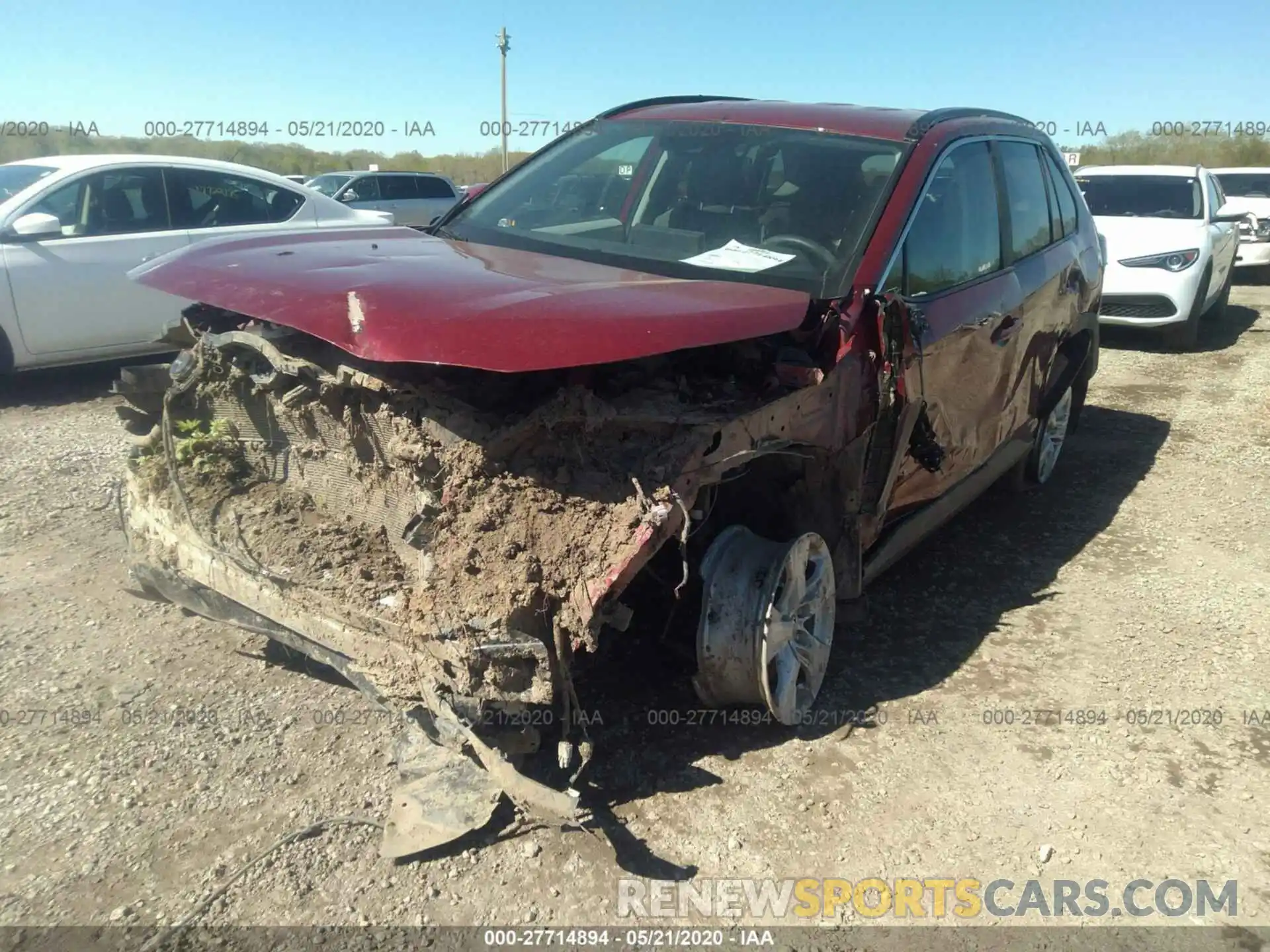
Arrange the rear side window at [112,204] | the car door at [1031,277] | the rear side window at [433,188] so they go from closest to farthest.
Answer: the car door at [1031,277] → the rear side window at [112,204] → the rear side window at [433,188]

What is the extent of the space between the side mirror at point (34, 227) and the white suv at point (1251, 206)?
1410 cm

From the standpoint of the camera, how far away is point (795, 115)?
400 centimetres

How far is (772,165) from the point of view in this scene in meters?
3.73

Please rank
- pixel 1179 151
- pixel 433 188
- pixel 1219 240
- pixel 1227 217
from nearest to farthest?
pixel 1227 217, pixel 1219 240, pixel 433 188, pixel 1179 151

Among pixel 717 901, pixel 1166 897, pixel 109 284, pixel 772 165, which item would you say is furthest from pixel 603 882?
pixel 109 284

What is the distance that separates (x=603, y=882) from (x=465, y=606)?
796 mm

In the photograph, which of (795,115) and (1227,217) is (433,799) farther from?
(1227,217)

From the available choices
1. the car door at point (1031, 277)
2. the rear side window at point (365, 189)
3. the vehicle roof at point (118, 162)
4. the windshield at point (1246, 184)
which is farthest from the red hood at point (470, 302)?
the windshield at point (1246, 184)

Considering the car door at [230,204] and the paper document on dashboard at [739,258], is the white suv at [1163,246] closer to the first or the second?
the paper document on dashboard at [739,258]

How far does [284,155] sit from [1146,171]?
52.9 m

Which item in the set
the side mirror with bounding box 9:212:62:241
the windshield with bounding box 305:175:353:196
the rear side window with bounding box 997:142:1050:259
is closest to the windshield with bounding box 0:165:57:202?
the side mirror with bounding box 9:212:62:241

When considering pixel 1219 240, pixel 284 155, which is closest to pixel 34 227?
pixel 1219 240

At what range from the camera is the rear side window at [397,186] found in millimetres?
18875

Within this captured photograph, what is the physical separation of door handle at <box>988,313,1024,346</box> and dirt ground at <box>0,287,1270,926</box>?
1.11 metres
